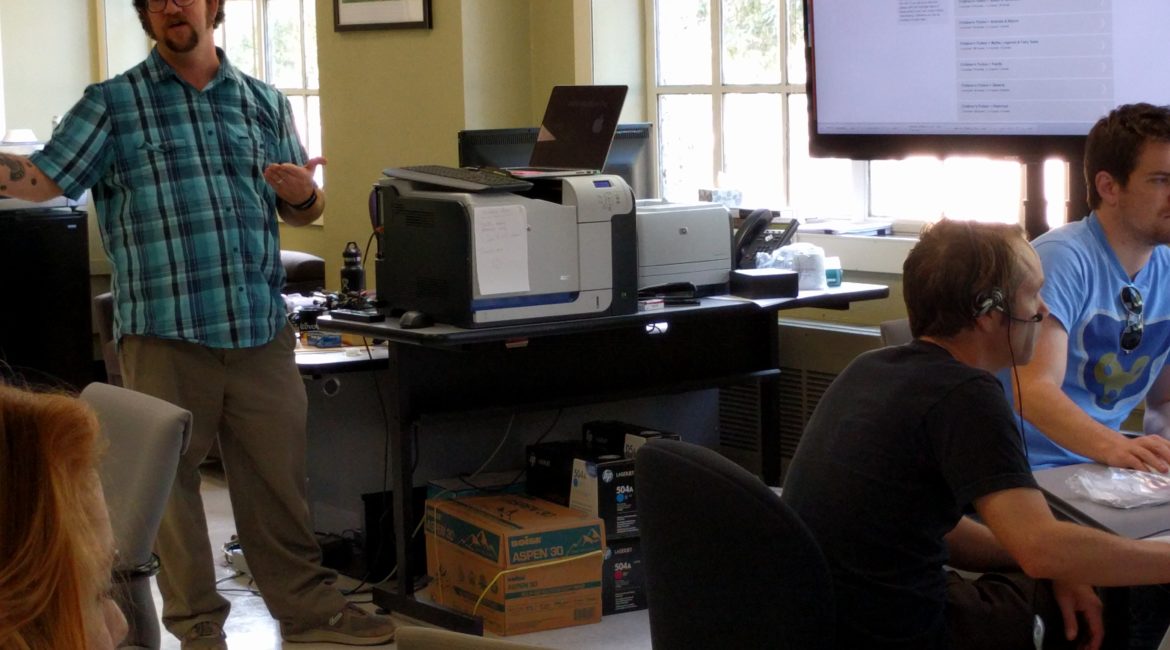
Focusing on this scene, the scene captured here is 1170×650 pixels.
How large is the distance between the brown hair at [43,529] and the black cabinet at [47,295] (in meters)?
5.44

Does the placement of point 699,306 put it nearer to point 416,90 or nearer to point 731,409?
point 731,409

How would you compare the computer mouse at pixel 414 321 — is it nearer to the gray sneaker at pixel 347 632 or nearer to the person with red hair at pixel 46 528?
the gray sneaker at pixel 347 632

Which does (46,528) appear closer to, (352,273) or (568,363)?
(568,363)

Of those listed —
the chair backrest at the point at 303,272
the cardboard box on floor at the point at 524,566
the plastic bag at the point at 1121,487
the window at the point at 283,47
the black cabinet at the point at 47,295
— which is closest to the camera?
the plastic bag at the point at 1121,487

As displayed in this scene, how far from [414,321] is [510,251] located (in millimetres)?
303

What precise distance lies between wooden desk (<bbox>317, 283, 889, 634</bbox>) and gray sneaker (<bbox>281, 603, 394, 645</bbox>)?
16 centimetres

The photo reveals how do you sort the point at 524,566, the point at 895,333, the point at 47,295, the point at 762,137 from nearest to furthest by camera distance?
the point at 895,333, the point at 524,566, the point at 762,137, the point at 47,295

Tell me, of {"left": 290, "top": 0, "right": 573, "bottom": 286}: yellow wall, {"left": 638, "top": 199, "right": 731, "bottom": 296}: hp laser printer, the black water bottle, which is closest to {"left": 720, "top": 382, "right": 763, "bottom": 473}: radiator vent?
{"left": 638, "top": 199, "right": 731, "bottom": 296}: hp laser printer

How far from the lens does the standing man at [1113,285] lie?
252 centimetres

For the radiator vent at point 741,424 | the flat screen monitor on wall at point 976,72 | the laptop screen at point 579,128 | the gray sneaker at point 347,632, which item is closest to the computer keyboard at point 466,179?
the laptop screen at point 579,128

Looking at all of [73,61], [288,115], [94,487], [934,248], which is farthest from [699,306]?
[73,61]

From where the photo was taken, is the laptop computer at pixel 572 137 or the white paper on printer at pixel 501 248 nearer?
the white paper on printer at pixel 501 248

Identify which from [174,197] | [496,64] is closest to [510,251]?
[174,197]

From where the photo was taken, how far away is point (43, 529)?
3.04 feet
